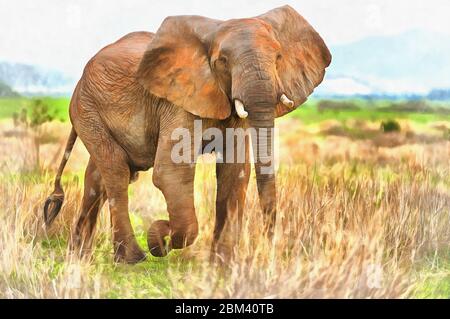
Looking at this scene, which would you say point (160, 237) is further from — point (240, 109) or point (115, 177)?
point (240, 109)

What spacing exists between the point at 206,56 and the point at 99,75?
1072 mm

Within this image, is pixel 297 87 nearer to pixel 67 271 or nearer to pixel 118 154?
pixel 118 154

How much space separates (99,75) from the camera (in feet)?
26.2

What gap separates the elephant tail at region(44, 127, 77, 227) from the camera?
8609 millimetres

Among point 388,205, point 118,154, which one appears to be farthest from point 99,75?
point 388,205

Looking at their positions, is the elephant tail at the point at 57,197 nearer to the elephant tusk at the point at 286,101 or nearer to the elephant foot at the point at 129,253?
the elephant foot at the point at 129,253

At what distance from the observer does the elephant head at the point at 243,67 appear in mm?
6754

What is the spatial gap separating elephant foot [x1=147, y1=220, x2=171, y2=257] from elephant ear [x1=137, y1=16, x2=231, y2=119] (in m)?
0.86

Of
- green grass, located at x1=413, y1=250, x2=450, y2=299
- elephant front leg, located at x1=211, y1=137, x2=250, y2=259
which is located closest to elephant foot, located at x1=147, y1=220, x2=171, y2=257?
elephant front leg, located at x1=211, y1=137, x2=250, y2=259

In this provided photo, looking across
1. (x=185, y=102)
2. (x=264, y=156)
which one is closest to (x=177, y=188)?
(x=185, y=102)

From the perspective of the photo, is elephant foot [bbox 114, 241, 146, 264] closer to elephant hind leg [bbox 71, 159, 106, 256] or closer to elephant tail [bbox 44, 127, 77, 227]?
elephant hind leg [bbox 71, 159, 106, 256]

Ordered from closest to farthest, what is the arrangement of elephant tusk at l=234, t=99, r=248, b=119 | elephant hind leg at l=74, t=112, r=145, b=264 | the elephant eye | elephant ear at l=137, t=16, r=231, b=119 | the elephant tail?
elephant tusk at l=234, t=99, r=248, b=119 → the elephant eye → elephant ear at l=137, t=16, r=231, b=119 → elephant hind leg at l=74, t=112, r=145, b=264 → the elephant tail

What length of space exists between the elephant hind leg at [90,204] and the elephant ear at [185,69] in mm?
1217

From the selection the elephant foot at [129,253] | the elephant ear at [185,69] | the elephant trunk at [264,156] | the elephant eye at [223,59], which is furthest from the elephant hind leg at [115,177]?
the elephant trunk at [264,156]
